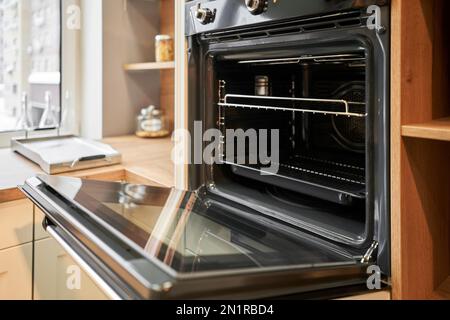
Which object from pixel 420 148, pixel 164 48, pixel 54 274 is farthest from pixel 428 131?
pixel 164 48

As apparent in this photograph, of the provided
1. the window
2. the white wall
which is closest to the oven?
the white wall

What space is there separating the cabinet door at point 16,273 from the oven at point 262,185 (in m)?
0.35

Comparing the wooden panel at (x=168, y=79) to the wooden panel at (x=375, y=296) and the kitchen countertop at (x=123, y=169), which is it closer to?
the kitchen countertop at (x=123, y=169)

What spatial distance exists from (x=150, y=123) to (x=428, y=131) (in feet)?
4.83

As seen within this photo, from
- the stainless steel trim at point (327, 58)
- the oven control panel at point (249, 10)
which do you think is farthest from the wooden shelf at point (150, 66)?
the stainless steel trim at point (327, 58)

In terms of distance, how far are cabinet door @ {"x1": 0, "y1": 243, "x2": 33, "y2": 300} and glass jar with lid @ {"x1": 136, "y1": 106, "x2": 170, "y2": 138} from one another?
0.85m

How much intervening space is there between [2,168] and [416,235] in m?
1.24

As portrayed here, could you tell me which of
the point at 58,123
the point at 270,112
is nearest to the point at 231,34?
the point at 270,112

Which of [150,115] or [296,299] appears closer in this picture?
[296,299]

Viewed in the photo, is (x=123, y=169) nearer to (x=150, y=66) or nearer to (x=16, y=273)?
(x=16, y=273)

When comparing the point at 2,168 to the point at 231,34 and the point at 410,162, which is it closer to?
the point at 231,34

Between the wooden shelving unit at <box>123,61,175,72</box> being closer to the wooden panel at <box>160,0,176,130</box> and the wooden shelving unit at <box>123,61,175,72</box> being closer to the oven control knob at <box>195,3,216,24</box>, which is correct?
the wooden panel at <box>160,0,176,130</box>

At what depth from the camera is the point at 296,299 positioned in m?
0.62

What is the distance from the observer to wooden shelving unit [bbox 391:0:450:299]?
25.9 inches
